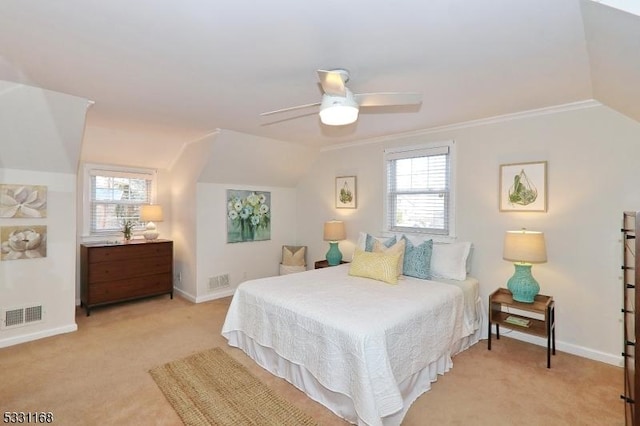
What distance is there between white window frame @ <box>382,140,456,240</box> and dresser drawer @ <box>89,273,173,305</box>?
3.28 m

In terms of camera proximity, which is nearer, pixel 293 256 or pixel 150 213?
pixel 150 213

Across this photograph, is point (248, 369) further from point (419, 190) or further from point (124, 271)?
point (419, 190)

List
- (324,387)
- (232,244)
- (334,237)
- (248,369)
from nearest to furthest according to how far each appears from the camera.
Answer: (324,387)
(248,369)
(334,237)
(232,244)

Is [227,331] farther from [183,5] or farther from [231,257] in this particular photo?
[183,5]

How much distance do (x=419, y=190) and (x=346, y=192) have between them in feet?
3.88

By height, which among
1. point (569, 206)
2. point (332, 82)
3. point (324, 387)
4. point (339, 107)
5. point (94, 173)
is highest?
point (332, 82)

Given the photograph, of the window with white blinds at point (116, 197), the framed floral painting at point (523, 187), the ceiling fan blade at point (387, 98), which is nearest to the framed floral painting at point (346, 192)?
the framed floral painting at point (523, 187)

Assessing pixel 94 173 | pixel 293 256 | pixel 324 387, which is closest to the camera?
pixel 324 387

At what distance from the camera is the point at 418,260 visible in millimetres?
3459

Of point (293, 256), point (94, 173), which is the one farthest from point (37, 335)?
point (293, 256)

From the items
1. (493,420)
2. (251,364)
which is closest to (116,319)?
(251,364)

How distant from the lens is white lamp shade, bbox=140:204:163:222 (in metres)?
4.70

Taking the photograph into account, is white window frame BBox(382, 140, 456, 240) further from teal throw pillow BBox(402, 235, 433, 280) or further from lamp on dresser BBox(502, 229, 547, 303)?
lamp on dresser BBox(502, 229, 547, 303)

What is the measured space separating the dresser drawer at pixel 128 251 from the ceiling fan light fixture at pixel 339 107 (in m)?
3.53
